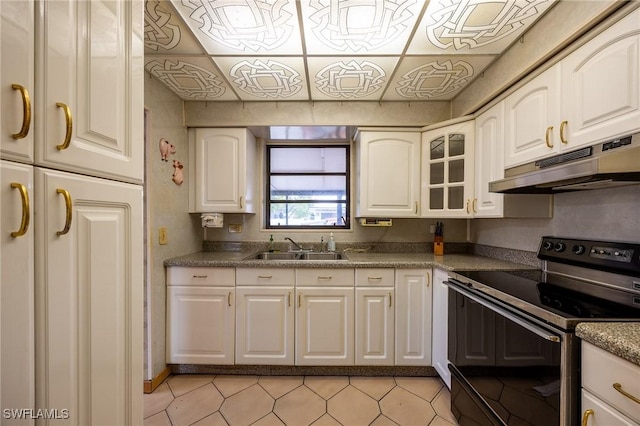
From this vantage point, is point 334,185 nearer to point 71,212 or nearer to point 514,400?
point 514,400

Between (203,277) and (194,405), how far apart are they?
2.76ft

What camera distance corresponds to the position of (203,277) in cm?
196

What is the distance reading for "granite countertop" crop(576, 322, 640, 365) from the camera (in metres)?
0.69

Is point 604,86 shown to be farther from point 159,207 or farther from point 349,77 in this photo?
point 159,207

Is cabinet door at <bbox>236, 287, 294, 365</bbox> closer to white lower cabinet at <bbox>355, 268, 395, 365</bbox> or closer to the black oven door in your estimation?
white lower cabinet at <bbox>355, 268, 395, 365</bbox>

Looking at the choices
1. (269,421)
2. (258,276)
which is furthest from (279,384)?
(258,276)

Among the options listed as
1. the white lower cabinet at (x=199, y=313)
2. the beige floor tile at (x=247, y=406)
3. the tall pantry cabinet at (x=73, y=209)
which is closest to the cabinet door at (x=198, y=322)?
the white lower cabinet at (x=199, y=313)

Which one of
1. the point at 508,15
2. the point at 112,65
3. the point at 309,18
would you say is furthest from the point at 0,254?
the point at 508,15

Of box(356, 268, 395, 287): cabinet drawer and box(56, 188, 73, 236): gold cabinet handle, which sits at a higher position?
box(56, 188, 73, 236): gold cabinet handle

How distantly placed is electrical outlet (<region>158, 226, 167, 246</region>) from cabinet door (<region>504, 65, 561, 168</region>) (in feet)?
8.22

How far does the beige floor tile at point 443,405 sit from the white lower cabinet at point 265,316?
1.04 metres

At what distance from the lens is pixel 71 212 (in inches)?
23.6

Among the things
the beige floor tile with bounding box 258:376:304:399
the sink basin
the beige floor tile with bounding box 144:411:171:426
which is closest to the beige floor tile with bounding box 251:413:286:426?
the beige floor tile with bounding box 258:376:304:399

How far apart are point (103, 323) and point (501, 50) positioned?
248cm
